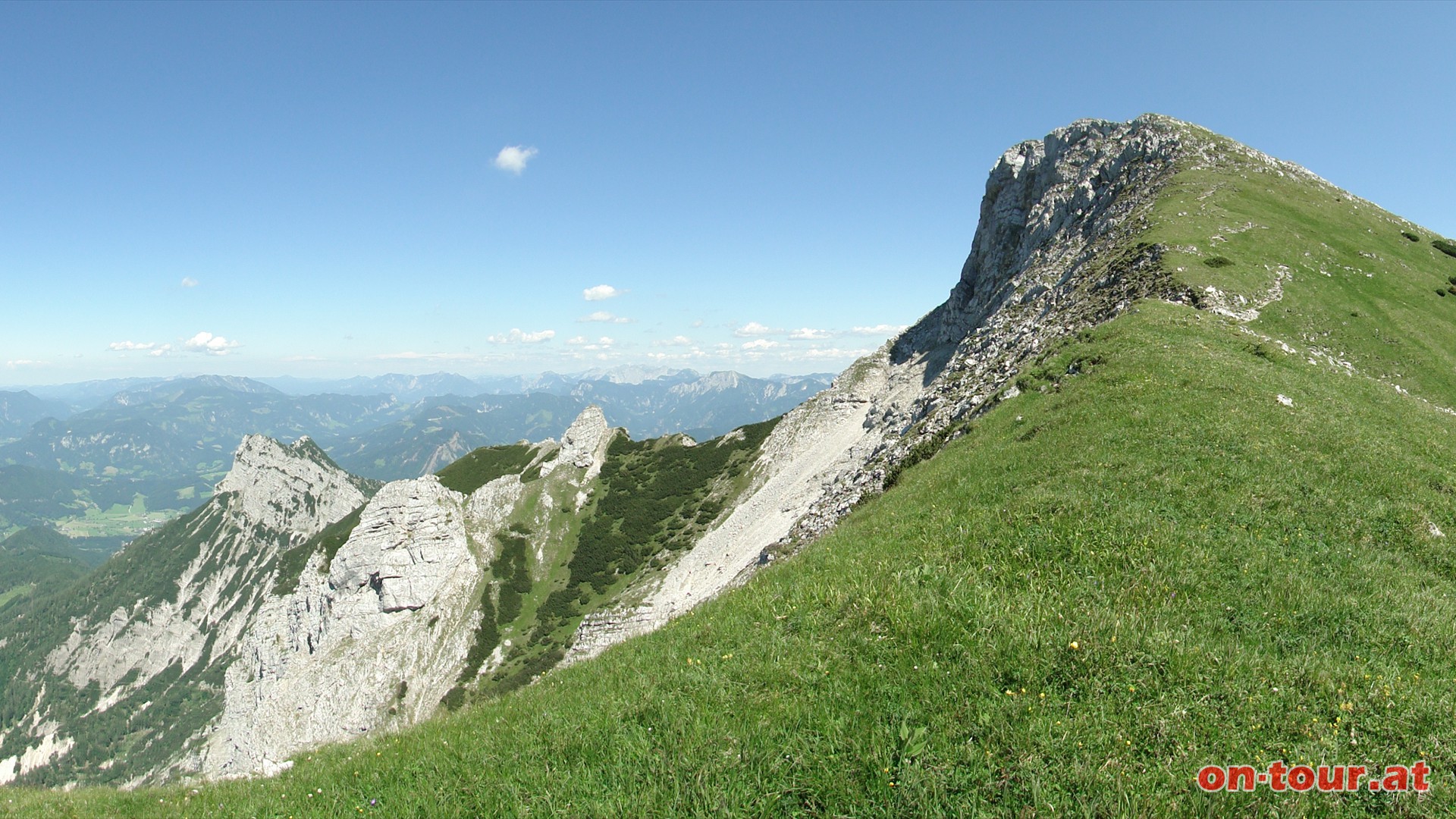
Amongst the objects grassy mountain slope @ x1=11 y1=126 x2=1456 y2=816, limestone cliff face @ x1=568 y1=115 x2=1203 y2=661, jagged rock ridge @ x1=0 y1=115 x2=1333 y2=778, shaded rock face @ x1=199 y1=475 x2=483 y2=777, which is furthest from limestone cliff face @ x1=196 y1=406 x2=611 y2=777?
grassy mountain slope @ x1=11 y1=126 x2=1456 y2=816

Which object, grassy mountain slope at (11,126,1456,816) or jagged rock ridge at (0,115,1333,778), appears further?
jagged rock ridge at (0,115,1333,778)

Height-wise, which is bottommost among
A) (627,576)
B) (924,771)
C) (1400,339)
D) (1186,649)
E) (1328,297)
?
(627,576)

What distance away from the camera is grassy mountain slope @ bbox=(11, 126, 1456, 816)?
5.70 m

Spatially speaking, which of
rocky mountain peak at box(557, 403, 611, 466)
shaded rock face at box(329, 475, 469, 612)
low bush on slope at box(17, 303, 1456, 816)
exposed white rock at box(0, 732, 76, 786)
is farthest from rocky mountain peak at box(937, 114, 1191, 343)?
exposed white rock at box(0, 732, 76, 786)

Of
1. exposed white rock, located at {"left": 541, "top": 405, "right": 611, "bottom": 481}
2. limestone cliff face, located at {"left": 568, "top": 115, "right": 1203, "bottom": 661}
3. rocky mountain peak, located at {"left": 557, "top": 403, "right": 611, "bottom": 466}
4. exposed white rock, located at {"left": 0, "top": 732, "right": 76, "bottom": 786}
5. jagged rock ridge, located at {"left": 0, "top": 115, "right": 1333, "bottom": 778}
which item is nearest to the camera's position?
limestone cliff face, located at {"left": 568, "top": 115, "right": 1203, "bottom": 661}

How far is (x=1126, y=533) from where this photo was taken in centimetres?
1052

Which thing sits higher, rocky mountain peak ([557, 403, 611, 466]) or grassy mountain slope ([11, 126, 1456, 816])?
grassy mountain slope ([11, 126, 1456, 816])

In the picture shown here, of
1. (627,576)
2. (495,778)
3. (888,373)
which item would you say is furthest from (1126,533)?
(888,373)

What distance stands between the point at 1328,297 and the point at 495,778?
5943 cm

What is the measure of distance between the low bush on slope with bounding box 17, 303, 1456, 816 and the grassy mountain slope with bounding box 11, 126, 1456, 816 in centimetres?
4

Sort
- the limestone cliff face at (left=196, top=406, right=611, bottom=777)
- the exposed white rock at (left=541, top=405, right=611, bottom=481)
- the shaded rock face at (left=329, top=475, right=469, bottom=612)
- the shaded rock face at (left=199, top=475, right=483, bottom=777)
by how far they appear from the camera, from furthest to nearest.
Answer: the exposed white rock at (left=541, top=405, right=611, bottom=481) → the shaded rock face at (left=329, top=475, right=469, bottom=612) → the limestone cliff face at (left=196, top=406, right=611, bottom=777) → the shaded rock face at (left=199, top=475, right=483, bottom=777)

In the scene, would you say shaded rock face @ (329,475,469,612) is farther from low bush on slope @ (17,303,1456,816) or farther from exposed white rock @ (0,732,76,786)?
exposed white rock @ (0,732,76,786)

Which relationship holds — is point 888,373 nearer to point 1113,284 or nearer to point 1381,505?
point 1113,284

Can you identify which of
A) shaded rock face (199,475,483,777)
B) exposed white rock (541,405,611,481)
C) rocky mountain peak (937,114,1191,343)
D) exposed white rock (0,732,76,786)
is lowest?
exposed white rock (0,732,76,786)
